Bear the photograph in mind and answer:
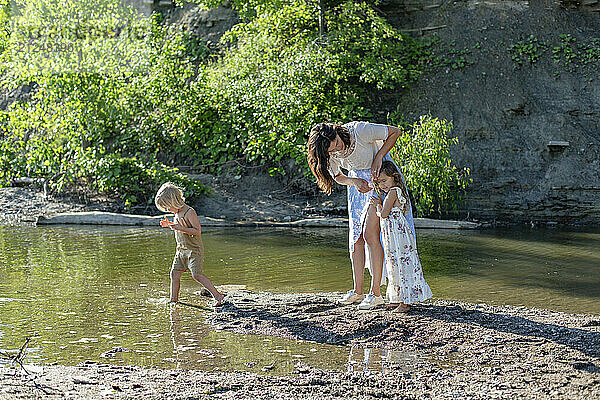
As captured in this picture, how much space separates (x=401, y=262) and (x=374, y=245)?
300mm

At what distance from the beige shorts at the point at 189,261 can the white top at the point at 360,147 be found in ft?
5.08

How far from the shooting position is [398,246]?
598cm

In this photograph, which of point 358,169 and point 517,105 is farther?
point 517,105

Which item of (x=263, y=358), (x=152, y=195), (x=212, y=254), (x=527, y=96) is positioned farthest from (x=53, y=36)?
(x=263, y=358)

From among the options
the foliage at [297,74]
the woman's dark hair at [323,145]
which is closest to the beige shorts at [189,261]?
the woman's dark hair at [323,145]

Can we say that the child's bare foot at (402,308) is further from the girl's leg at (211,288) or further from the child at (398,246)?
the girl's leg at (211,288)

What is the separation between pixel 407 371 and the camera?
15.0ft

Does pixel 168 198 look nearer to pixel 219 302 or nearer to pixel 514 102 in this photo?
pixel 219 302

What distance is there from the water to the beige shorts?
0.34 metres

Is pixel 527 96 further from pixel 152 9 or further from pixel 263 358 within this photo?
pixel 263 358

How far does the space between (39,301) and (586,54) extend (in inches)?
548

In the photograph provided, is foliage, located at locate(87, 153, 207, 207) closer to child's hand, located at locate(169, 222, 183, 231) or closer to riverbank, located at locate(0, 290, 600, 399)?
child's hand, located at locate(169, 222, 183, 231)

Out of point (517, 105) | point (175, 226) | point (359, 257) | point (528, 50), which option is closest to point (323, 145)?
point (359, 257)

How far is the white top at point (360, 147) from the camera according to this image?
19.4 ft
